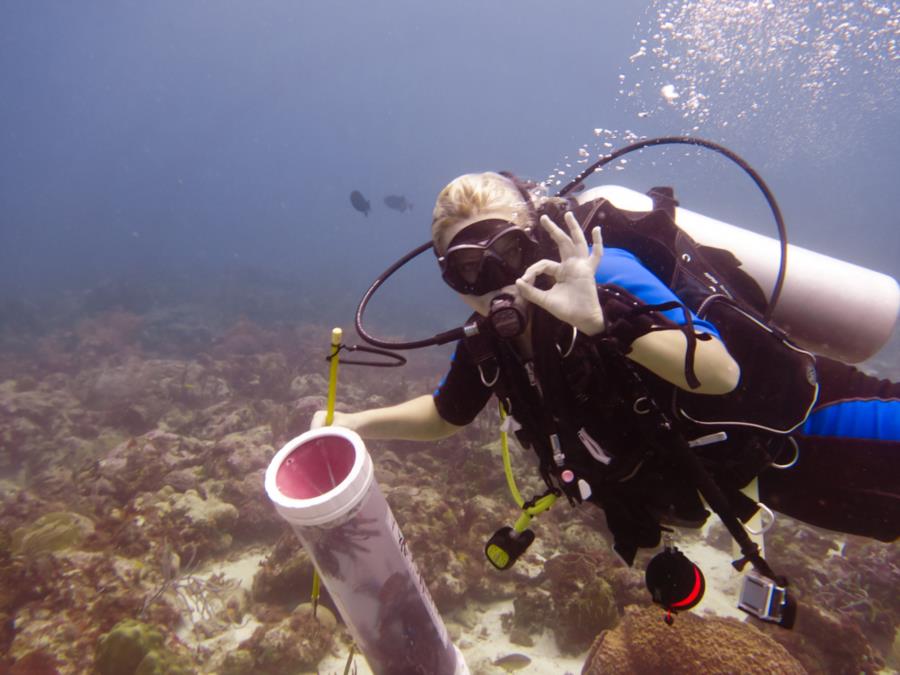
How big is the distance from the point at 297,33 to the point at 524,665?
12245 cm

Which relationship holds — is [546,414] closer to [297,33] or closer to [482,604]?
[482,604]

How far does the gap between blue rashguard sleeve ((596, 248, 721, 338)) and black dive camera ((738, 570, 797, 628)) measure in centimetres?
105

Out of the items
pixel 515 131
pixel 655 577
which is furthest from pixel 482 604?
pixel 515 131

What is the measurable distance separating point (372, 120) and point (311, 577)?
15582cm

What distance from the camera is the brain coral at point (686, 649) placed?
3320mm

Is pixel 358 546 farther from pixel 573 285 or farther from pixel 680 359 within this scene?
pixel 680 359

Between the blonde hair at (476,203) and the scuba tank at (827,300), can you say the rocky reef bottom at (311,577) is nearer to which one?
the scuba tank at (827,300)

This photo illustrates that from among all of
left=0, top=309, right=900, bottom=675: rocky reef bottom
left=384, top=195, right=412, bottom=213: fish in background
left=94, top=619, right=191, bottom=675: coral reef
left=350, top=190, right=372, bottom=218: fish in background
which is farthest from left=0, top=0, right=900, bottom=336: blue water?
left=94, top=619, right=191, bottom=675: coral reef

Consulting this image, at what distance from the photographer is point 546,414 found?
7.98ft

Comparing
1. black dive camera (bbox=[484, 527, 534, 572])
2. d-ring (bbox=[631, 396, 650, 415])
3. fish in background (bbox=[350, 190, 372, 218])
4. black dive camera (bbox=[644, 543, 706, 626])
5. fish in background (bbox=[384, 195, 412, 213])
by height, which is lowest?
fish in background (bbox=[384, 195, 412, 213])

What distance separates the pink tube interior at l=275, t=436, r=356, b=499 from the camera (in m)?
1.96

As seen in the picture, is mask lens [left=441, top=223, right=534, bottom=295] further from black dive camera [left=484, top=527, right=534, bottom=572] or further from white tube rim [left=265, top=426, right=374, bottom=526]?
black dive camera [left=484, top=527, right=534, bottom=572]

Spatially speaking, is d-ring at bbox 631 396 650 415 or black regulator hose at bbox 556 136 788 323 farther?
black regulator hose at bbox 556 136 788 323

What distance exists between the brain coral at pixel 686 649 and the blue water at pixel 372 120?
19781mm
